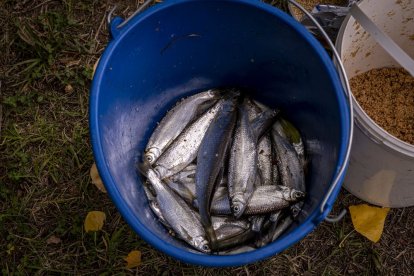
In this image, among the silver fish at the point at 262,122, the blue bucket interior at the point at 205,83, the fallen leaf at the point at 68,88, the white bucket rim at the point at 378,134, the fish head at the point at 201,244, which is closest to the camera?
the blue bucket interior at the point at 205,83

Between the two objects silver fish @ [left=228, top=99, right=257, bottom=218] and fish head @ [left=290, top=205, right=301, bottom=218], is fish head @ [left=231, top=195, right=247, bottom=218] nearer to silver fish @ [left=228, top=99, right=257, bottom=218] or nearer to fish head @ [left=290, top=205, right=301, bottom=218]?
silver fish @ [left=228, top=99, right=257, bottom=218]

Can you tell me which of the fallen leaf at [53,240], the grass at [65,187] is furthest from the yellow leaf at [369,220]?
the fallen leaf at [53,240]

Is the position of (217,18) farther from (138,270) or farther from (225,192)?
(138,270)

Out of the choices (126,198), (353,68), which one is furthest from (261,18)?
(126,198)

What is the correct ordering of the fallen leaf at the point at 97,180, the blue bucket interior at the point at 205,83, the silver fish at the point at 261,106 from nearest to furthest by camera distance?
the blue bucket interior at the point at 205,83 → the silver fish at the point at 261,106 → the fallen leaf at the point at 97,180

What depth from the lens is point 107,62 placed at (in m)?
1.42

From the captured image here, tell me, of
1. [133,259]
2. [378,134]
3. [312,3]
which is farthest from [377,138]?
[133,259]

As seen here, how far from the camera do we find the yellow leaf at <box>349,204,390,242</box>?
2.01m

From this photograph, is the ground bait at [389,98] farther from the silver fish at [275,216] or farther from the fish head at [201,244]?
the fish head at [201,244]

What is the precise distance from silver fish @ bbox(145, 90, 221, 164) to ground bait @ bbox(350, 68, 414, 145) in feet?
2.07

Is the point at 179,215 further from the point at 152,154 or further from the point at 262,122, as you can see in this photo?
the point at 262,122

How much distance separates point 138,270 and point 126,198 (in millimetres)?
643

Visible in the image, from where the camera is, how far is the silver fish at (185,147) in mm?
1772

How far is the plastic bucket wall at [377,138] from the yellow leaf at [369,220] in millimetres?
51
